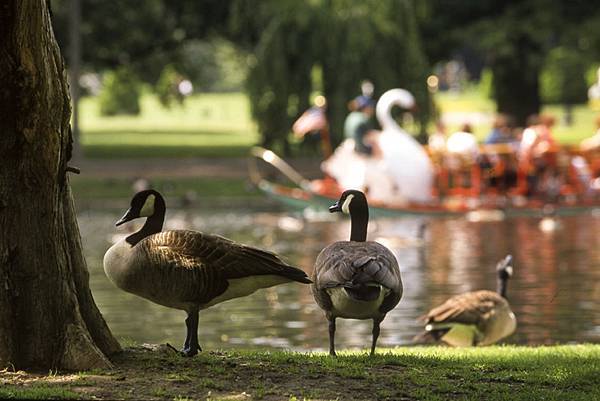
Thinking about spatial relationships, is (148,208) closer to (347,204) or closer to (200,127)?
(347,204)

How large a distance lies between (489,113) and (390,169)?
49132 millimetres

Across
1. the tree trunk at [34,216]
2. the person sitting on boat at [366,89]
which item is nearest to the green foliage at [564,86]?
the person sitting on boat at [366,89]

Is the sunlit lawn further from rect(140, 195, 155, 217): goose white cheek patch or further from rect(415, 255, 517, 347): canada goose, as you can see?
rect(140, 195, 155, 217): goose white cheek patch

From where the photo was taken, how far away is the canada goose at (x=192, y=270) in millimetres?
9852

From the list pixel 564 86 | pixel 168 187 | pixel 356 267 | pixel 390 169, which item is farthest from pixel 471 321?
pixel 564 86

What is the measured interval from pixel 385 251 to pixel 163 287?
4.63ft

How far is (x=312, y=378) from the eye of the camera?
31.3 feet

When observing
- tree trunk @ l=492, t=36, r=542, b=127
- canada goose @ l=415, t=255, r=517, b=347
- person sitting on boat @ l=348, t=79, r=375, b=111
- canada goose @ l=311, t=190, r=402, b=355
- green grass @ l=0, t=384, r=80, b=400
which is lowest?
green grass @ l=0, t=384, r=80, b=400

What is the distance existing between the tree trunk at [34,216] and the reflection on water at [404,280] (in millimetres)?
5014

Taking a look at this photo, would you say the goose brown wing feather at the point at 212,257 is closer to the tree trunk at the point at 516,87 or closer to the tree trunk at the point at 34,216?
the tree trunk at the point at 34,216

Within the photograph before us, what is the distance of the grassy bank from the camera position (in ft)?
29.2

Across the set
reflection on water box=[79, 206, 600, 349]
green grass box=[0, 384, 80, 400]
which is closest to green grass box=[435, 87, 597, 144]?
reflection on water box=[79, 206, 600, 349]

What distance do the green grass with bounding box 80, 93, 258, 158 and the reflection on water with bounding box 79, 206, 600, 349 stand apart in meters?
12.5

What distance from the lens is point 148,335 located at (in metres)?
15.6
